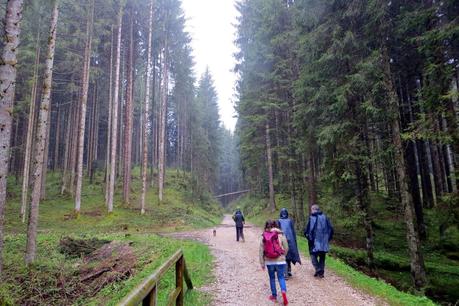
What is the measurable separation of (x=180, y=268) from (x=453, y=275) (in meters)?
11.5

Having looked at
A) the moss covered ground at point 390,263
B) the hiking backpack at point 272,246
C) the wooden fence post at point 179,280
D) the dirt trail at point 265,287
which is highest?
the hiking backpack at point 272,246

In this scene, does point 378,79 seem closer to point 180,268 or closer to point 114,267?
point 180,268

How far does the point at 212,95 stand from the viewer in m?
57.9

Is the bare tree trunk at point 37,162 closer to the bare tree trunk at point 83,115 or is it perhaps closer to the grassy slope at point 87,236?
the grassy slope at point 87,236

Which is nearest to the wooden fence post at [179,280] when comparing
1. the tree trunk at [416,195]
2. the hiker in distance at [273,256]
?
the hiker in distance at [273,256]

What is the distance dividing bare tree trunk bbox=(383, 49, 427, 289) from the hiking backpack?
20.0ft

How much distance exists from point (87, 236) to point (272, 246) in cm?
1197

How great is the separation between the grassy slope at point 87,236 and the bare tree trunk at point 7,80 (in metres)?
2.79

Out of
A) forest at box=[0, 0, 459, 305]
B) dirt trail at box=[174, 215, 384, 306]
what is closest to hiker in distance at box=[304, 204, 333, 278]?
dirt trail at box=[174, 215, 384, 306]

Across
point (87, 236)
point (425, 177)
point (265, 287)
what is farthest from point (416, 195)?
point (87, 236)

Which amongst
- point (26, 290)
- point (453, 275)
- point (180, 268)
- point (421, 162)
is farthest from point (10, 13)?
point (421, 162)

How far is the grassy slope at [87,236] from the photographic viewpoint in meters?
8.32

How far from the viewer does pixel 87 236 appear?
1504 centimetres

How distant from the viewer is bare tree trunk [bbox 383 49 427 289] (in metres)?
9.71
